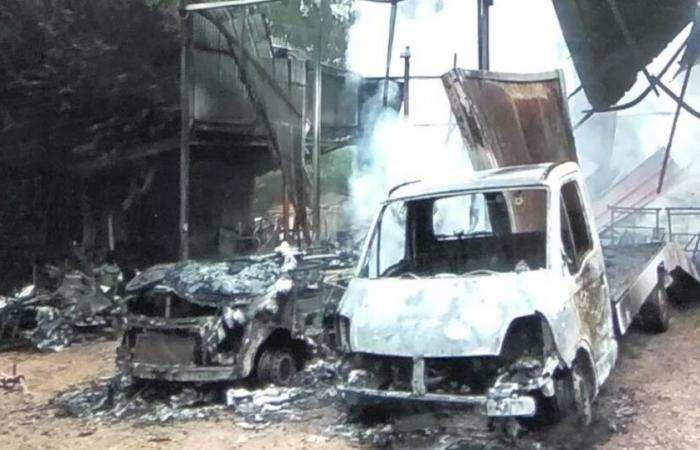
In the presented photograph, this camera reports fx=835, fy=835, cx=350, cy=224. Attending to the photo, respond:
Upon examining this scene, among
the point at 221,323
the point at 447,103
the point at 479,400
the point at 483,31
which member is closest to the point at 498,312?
the point at 479,400

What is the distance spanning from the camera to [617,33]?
380 inches

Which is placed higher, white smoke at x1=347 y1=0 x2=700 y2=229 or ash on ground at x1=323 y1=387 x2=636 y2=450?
white smoke at x1=347 y1=0 x2=700 y2=229

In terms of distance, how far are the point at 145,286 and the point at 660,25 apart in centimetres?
638

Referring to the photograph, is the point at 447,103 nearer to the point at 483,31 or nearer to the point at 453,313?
the point at 483,31

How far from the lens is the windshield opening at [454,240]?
272 inches

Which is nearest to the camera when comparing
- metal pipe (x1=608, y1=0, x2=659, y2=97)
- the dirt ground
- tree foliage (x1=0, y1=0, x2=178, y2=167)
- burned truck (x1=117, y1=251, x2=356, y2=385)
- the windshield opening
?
the dirt ground

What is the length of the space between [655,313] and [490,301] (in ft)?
13.0

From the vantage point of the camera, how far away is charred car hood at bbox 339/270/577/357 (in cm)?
555

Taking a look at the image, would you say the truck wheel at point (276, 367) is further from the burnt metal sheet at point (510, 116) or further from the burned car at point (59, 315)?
the burned car at point (59, 315)

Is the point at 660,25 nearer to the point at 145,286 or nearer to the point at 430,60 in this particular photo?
the point at 145,286

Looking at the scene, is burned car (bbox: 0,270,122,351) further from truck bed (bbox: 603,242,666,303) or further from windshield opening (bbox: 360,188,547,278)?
truck bed (bbox: 603,242,666,303)

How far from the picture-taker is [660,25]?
951 centimetres

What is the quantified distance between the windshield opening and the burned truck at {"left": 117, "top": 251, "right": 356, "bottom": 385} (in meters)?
1.25

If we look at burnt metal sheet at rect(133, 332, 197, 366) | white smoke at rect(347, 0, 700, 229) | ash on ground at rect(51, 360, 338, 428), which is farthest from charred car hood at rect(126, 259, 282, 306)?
white smoke at rect(347, 0, 700, 229)
